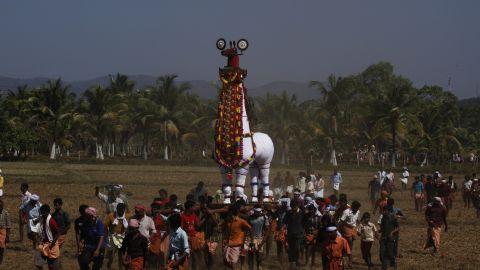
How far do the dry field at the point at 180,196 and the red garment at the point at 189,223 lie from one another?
117 inches

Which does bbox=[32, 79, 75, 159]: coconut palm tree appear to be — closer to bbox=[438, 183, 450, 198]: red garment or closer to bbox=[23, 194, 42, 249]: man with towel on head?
bbox=[438, 183, 450, 198]: red garment

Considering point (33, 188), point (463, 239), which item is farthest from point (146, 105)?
point (463, 239)

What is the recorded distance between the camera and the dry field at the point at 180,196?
53.1ft

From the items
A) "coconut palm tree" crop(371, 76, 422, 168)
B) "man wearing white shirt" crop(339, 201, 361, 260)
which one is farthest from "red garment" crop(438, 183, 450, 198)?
"coconut palm tree" crop(371, 76, 422, 168)

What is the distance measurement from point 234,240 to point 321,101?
169 feet

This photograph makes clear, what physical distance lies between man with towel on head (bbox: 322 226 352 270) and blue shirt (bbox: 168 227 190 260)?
2.41m

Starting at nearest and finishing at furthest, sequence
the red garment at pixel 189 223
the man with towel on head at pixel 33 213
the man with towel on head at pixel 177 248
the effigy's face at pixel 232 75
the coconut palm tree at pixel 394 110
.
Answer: the man with towel on head at pixel 177 248 → the red garment at pixel 189 223 → the man with towel on head at pixel 33 213 → the effigy's face at pixel 232 75 → the coconut palm tree at pixel 394 110

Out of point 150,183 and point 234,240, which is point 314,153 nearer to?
point 150,183

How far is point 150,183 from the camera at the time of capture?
121 ft

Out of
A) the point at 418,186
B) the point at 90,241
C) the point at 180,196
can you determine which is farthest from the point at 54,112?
the point at 90,241

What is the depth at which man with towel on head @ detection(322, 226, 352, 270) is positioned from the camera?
36.9ft

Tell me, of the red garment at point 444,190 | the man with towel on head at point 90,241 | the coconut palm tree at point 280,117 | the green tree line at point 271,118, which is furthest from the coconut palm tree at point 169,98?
the man with towel on head at point 90,241

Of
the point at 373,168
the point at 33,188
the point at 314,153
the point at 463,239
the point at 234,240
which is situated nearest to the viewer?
the point at 234,240

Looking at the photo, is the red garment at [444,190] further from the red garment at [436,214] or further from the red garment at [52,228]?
the red garment at [52,228]
